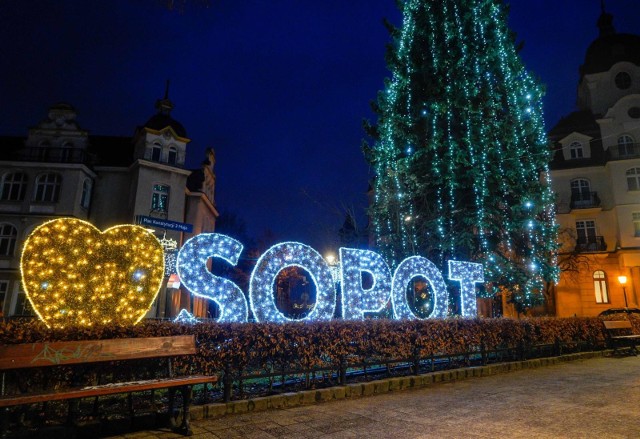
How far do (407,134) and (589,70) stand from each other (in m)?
29.0

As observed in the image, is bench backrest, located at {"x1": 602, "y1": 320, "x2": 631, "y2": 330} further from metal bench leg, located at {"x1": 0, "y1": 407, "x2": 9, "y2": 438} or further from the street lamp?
metal bench leg, located at {"x1": 0, "y1": 407, "x2": 9, "y2": 438}

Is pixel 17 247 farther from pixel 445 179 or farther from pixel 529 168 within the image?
pixel 529 168

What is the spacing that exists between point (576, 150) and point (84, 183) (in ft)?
124

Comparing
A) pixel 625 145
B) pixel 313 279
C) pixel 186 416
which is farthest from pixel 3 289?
pixel 625 145

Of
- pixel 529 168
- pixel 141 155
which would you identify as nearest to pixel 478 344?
pixel 529 168

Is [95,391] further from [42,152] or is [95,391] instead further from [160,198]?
[42,152]

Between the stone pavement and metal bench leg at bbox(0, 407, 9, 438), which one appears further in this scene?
the stone pavement

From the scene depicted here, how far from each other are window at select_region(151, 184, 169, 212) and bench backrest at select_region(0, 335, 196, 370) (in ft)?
76.1

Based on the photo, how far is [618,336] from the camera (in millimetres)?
14922

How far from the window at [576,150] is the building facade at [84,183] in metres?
30.9

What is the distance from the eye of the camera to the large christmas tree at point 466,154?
16.5 metres

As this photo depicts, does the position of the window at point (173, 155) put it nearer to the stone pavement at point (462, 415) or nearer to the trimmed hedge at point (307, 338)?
the trimmed hedge at point (307, 338)

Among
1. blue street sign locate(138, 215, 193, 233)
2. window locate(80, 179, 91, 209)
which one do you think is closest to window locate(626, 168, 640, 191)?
blue street sign locate(138, 215, 193, 233)

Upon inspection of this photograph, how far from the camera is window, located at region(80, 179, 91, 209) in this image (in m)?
27.3
